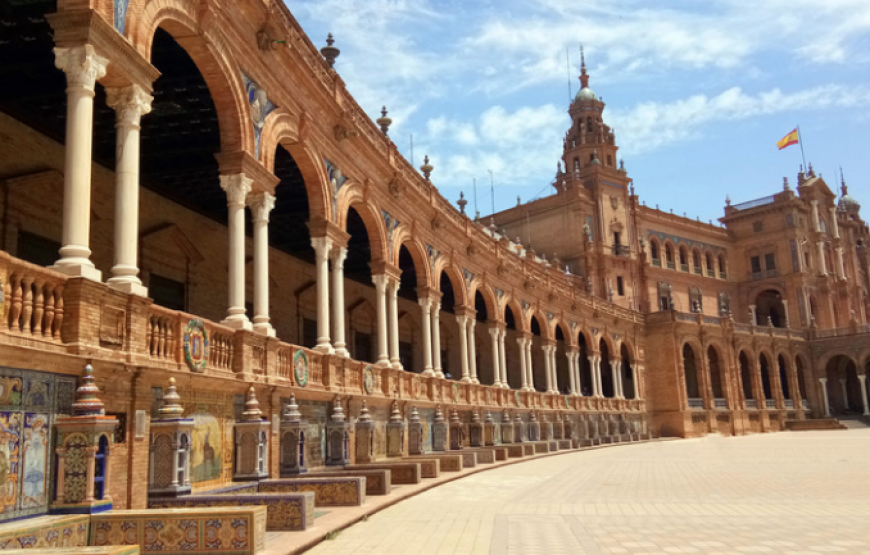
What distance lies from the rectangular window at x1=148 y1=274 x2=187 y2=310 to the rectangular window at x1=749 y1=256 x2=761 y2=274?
56916 millimetres

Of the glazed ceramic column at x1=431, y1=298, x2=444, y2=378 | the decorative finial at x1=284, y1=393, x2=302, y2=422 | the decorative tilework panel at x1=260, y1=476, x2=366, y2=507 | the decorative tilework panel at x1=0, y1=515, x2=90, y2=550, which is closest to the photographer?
the decorative tilework panel at x1=0, y1=515, x2=90, y2=550

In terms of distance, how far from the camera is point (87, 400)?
24.1 ft

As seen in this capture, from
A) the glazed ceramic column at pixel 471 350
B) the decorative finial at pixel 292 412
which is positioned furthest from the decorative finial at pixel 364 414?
the glazed ceramic column at pixel 471 350

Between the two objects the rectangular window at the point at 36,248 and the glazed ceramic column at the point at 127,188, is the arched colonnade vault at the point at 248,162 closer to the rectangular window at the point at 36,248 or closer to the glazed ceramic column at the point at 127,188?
the glazed ceramic column at the point at 127,188

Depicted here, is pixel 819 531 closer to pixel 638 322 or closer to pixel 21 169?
pixel 21 169

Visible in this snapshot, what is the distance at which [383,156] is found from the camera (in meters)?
20.2

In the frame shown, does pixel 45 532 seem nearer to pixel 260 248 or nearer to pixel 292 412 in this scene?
pixel 292 412

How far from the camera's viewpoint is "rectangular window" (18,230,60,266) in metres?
13.7

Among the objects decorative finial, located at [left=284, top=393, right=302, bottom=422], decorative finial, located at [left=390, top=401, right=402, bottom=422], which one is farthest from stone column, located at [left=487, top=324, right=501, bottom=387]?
decorative finial, located at [left=284, top=393, right=302, bottom=422]

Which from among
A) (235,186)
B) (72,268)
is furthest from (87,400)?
(235,186)

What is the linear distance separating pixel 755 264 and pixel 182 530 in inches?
2554

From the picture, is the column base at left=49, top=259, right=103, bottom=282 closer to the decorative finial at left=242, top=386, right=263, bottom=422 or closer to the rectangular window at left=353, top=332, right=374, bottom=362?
the decorative finial at left=242, top=386, right=263, bottom=422

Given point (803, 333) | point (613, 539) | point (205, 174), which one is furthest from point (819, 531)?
point (803, 333)

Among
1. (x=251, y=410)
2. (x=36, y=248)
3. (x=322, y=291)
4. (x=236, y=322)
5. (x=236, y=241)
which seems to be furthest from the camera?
(x=322, y=291)
